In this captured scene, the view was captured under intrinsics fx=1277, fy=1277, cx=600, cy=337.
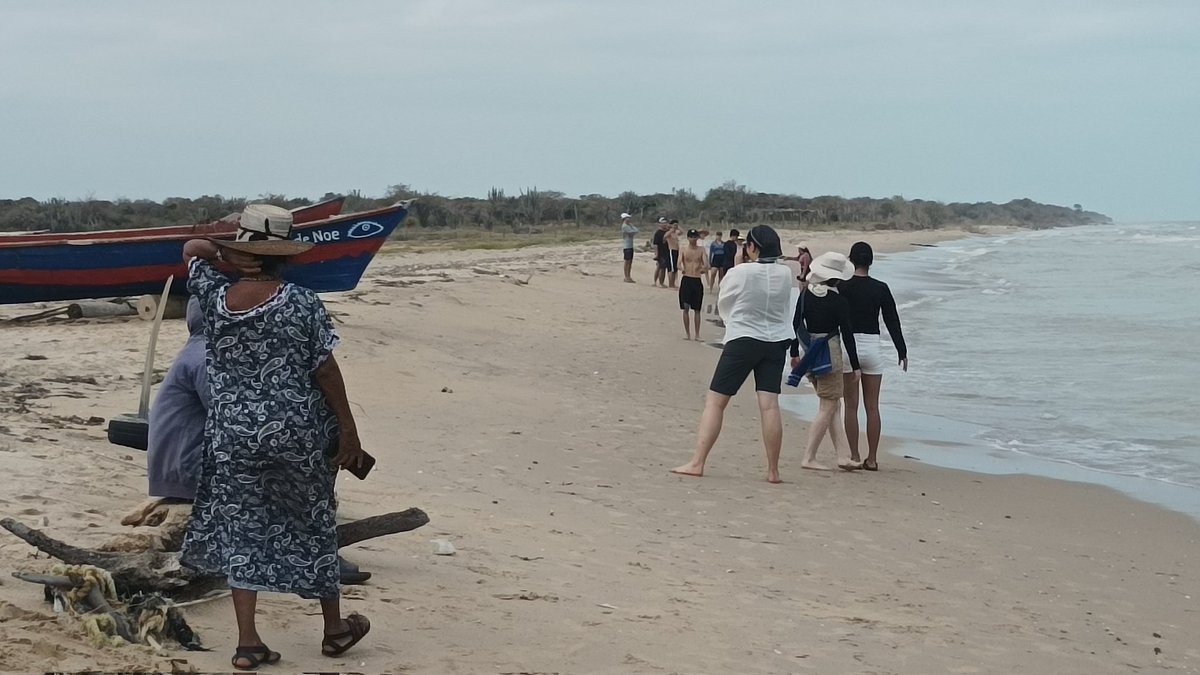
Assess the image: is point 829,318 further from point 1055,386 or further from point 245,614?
point 1055,386

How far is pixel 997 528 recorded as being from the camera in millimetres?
7590

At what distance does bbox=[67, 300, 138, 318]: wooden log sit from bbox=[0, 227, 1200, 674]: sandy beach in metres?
1.44

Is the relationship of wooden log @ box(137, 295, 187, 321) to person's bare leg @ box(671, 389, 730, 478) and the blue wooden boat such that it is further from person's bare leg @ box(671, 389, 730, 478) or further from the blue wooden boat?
person's bare leg @ box(671, 389, 730, 478)

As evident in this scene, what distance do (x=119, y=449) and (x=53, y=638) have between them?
3.46m

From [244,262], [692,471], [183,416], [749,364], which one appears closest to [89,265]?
[692,471]

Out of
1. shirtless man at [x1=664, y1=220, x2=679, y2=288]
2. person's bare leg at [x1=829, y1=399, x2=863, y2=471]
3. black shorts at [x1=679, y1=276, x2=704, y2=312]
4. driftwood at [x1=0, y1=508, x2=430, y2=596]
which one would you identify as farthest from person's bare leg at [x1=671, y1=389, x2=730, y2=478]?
shirtless man at [x1=664, y1=220, x2=679, y2=288]

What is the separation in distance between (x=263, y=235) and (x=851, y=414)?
238 inches

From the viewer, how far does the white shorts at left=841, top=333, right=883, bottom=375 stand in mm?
8938

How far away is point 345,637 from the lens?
419 cm

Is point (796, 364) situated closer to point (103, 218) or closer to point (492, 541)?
point (492, 541)

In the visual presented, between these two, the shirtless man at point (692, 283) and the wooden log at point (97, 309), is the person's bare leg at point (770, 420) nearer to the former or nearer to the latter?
the wooden log at point (97, 309)

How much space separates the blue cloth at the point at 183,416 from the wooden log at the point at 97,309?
9878 mm

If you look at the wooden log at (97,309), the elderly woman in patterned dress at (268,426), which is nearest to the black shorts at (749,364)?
the elderly woman in patterned dress at (268,426)

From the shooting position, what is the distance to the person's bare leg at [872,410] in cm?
905
